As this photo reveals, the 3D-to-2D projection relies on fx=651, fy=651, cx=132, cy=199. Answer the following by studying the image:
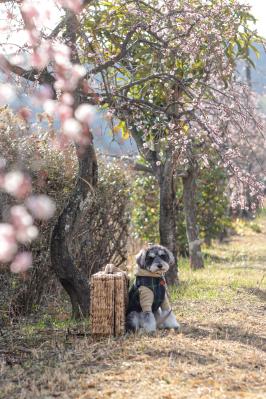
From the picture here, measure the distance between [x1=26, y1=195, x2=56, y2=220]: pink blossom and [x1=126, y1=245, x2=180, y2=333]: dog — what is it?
1741 millimetres

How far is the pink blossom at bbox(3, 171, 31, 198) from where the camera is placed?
7.39 m

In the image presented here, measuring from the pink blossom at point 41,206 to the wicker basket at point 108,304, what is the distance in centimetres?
174

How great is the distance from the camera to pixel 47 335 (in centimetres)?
644

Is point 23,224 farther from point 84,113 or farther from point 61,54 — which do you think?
point 61,54

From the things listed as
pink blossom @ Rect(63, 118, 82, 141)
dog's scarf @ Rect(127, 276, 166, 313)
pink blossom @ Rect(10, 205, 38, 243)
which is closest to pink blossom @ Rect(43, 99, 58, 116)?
pink blossom @ Rect(63, 118, 82, 141)

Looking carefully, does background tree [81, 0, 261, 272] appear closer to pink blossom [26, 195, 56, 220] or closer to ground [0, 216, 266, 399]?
pink blossom [26, 195, 56, 220]

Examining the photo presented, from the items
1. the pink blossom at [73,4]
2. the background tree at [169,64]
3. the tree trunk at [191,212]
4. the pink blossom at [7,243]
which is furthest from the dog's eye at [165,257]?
the tree trunk at [191,212]

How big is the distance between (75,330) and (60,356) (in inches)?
43.8

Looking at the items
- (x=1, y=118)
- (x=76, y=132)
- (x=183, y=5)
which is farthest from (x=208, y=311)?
(x=183, y=5)

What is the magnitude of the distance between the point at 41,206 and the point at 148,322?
7.12ft

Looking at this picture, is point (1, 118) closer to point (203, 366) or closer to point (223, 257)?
point (203, 366)

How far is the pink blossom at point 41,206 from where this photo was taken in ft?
24.8

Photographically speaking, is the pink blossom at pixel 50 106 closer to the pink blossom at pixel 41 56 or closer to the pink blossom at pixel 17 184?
the pink blossom at pixel 41 56

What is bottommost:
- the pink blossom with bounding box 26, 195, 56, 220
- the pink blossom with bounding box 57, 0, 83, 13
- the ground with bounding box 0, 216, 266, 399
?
the ground with bounding box 0, 216, 266, 399
